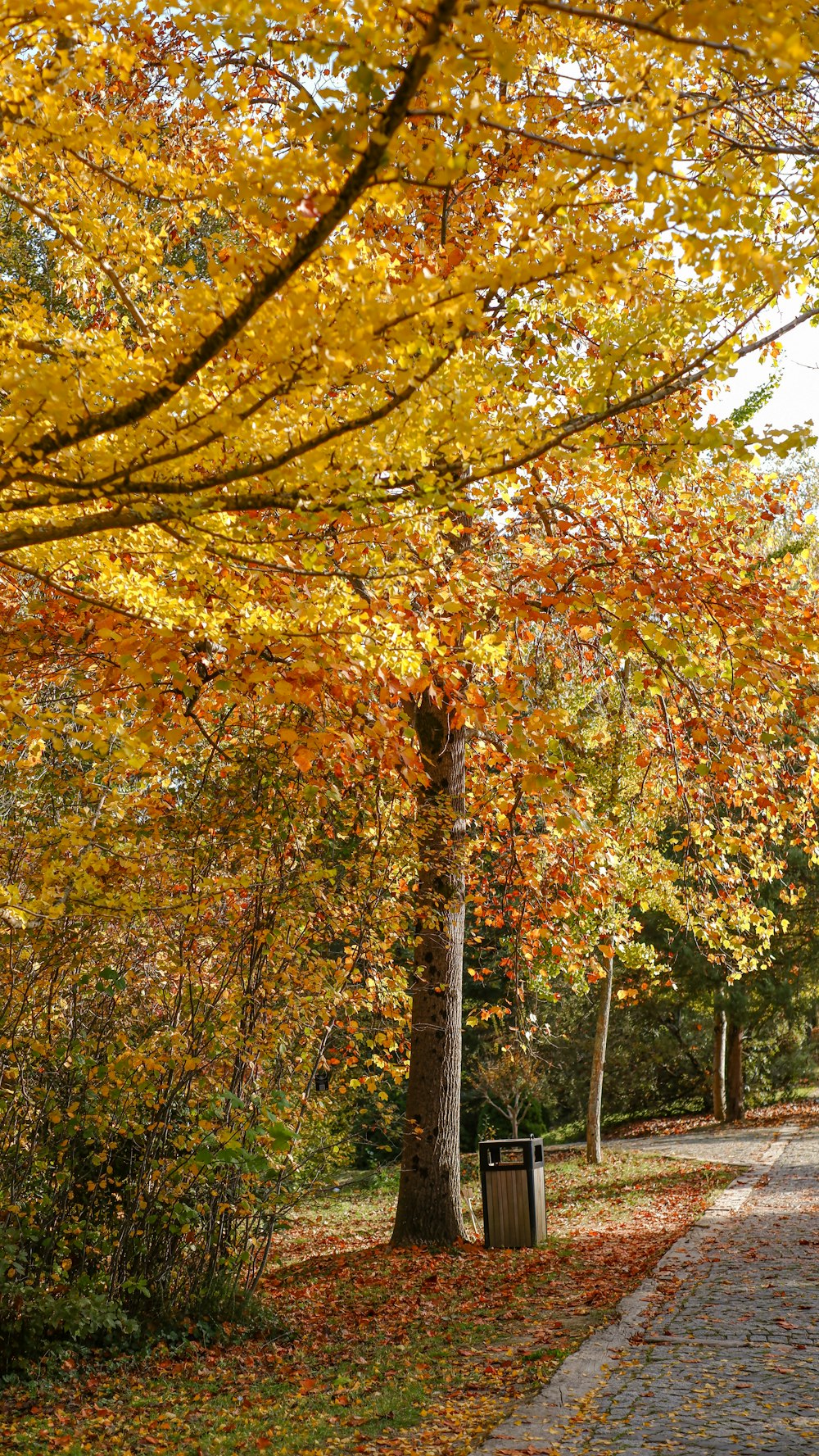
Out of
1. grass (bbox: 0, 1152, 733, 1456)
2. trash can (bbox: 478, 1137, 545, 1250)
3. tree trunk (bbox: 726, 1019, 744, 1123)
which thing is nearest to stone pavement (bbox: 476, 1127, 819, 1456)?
grass (bbox: 0, 1152, 733, 1456)

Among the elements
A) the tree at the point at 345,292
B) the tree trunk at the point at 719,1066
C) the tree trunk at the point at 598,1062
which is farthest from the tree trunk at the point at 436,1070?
the tree trunk at the point at 719,1066

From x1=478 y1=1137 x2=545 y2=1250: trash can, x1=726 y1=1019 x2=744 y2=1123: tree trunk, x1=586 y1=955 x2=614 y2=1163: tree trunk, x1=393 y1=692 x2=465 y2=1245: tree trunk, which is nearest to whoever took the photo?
x1=478 y1=1137 x2=545 y2=1250: trash can

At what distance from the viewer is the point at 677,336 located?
3951 mm

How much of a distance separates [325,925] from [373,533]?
2740 millimetres

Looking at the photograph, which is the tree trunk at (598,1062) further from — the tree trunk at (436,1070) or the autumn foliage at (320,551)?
the tree trunk at (436,1070)

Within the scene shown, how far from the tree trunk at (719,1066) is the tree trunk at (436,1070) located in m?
12.2

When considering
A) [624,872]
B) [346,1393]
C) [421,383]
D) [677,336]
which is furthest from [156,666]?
[624,872]

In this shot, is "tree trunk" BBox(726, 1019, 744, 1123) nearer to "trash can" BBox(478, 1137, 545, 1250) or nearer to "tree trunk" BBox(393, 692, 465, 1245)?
"trash can" BBox(478, 1137, 545, 1250)

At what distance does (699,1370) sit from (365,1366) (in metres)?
1.70

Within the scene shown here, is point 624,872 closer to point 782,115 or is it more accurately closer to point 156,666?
point 782,115

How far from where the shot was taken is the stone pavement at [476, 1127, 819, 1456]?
383 centimetres

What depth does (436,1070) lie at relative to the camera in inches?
351

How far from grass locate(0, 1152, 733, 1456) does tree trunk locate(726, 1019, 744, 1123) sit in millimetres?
12324

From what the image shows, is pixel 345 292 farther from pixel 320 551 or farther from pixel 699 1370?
pixel 699 1370
